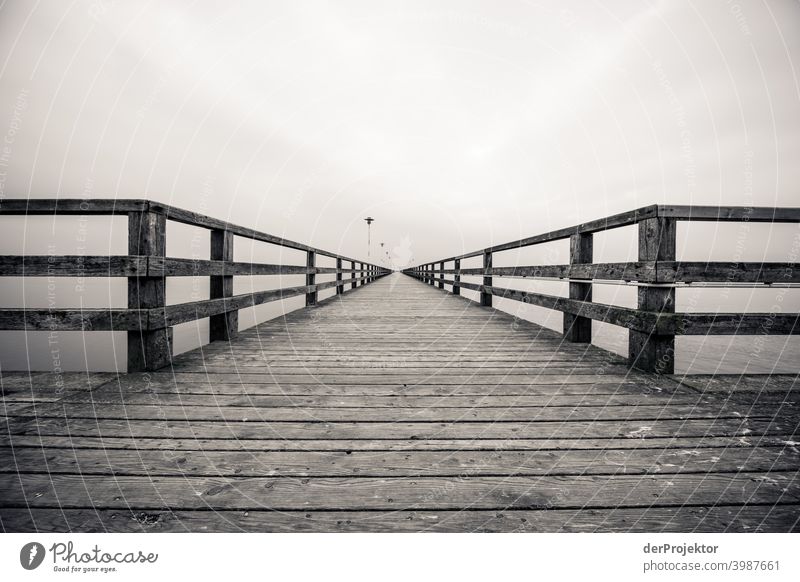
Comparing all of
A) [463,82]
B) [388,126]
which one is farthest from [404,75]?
[463,82]

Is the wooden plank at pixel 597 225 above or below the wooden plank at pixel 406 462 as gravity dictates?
above

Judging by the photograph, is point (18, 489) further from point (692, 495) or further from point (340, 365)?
point (692, 495)

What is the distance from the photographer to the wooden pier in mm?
1129

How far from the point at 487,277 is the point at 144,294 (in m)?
5.45

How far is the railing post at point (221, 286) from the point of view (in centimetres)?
344

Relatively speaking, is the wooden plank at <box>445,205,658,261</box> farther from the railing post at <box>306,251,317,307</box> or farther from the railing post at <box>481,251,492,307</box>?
the railing post at <box>306,251,317,307</box>

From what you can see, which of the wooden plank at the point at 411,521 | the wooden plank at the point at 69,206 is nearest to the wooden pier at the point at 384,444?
the wooden plank at the point at 411,521

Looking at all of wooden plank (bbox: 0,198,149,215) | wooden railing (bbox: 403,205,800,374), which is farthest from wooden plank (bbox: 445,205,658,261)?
wooden plank (bbox: 0,198,149,215)

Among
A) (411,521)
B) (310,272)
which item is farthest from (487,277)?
(411,521)

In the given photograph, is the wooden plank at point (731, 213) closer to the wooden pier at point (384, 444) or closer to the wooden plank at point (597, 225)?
the wooden plank at point (597, 225)

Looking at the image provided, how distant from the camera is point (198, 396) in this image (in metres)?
2.09

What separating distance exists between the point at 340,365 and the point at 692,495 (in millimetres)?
2216

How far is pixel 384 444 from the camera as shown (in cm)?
156
